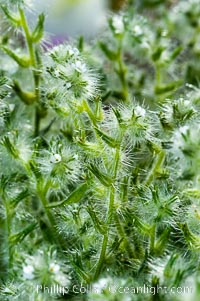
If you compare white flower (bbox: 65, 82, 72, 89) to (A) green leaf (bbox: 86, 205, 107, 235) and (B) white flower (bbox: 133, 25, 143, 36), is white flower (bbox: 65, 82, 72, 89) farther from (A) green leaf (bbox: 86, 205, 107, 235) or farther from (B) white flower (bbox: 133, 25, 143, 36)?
(B) white flower (bbox: 133, 25, 143, 36)

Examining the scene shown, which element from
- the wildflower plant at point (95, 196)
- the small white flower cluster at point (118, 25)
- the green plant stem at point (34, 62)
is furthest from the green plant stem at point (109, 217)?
the small white flower cluster at point (118, 25)

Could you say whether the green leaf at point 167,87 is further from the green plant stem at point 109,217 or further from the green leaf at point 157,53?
the green plant stem at point 109,217

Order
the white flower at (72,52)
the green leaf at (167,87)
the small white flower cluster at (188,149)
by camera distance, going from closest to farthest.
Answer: the small white flower cluster at (188,149) → the white flower at (72,52) → the green leaf at (167,87)

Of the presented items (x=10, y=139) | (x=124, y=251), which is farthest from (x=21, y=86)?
(x=124, y=251)

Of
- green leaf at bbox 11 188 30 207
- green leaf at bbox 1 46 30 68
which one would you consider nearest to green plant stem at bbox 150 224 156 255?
green leaf at bbox 11 188 30 207

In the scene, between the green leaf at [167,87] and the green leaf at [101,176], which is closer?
the green leaf at [101,176]

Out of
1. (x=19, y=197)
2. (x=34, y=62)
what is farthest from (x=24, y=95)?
(x=19, y=197)
